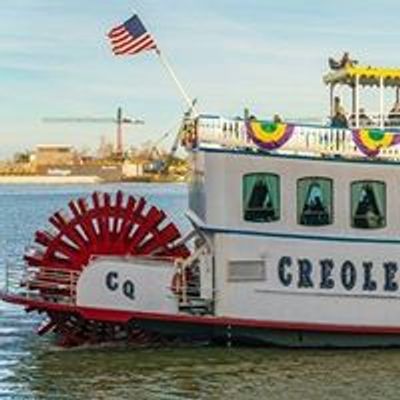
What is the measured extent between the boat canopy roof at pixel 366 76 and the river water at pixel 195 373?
194 inches

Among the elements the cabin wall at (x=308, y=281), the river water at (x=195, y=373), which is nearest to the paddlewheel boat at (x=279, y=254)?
the cabin wall at (x=308, y=281)

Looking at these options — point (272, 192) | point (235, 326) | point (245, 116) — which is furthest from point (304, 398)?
point (245, 116)

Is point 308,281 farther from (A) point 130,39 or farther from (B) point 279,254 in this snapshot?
(A) point 130,39

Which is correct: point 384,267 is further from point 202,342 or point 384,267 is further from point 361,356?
point 202,342

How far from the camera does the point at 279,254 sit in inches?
699

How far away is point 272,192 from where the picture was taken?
17.9 meters

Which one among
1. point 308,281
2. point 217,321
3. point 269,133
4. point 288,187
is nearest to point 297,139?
point 269,133

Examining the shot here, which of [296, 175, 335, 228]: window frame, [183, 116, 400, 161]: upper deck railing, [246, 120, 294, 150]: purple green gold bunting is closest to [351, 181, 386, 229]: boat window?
[296, 175, 335, 228]: window frame

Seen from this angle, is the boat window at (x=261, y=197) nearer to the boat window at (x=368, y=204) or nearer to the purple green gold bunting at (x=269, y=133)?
the purple green gold bunting at (x=269, y=133)

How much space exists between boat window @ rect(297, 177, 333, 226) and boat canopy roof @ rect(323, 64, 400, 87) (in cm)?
277

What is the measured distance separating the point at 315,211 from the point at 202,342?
2.90 m

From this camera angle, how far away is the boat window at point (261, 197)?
17.8 metres

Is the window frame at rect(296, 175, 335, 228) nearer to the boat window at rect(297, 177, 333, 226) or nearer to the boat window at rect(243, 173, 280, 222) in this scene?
the boat window at rect(297, 177, 333, 226)

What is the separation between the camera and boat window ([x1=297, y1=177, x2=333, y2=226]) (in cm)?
1788
